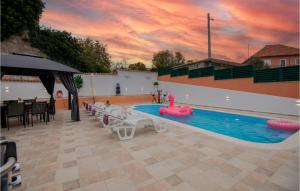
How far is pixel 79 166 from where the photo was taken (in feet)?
10.3

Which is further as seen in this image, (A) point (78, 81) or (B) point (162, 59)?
(B) point (162, 59)

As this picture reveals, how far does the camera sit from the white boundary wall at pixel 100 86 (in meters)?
11.0

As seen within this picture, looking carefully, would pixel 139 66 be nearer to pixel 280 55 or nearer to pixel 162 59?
pixel 162 59

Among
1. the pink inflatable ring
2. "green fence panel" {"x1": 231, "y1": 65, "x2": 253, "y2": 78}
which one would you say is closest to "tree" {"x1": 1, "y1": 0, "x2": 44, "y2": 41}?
"green fence panel" {"x1": 231, "y1": 65, "x2": 253, "y2": 78}

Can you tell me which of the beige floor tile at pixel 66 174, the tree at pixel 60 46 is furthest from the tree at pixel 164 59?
the beige floor tile at pixel 66 174

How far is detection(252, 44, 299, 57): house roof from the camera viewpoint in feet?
78.9

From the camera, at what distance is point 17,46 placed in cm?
1521

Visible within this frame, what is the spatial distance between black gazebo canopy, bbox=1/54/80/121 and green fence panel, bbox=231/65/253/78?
30.7 feet

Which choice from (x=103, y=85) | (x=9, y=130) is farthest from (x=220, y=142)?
(x=103, y=85)

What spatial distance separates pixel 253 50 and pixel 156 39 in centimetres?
1884

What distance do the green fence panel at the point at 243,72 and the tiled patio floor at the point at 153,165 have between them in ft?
23.7

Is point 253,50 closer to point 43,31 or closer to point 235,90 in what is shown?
point 235,90

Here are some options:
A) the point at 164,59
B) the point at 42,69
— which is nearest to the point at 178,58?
the point at 164,59

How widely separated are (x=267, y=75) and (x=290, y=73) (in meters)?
1.02
